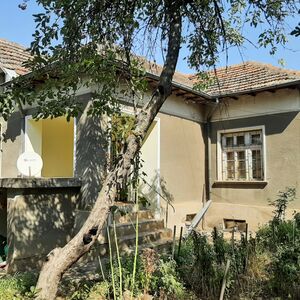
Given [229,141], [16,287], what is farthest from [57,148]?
[16,287]

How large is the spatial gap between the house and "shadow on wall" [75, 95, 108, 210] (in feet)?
0.07

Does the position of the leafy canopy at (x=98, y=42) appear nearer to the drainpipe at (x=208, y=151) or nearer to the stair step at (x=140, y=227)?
the stair step at (x=140, y=227)

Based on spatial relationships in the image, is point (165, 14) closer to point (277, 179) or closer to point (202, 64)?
point (202, 64)

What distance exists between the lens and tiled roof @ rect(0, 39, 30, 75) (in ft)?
34.6

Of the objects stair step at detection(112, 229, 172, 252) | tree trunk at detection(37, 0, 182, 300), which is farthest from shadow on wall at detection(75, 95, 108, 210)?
tree trunk at detection(37, 0, 182, 300)

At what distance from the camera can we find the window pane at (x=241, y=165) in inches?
448

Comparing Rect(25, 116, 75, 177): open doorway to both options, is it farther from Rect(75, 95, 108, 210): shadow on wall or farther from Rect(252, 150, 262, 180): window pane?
Rect(252, 150, 262, 180): window pane

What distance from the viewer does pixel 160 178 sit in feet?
33.2

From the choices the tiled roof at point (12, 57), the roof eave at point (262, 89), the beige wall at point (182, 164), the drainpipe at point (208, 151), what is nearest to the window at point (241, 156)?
the drainpipe at point (208, 151)

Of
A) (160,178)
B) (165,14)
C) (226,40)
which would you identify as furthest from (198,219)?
(165,14)

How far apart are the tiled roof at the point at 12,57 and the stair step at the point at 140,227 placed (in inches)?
202

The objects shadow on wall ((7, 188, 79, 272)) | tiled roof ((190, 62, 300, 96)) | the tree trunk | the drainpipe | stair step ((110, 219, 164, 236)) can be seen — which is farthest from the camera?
the drainpipe

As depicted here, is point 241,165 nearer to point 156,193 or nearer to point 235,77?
point 235,77

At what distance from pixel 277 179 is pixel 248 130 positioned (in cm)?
172
